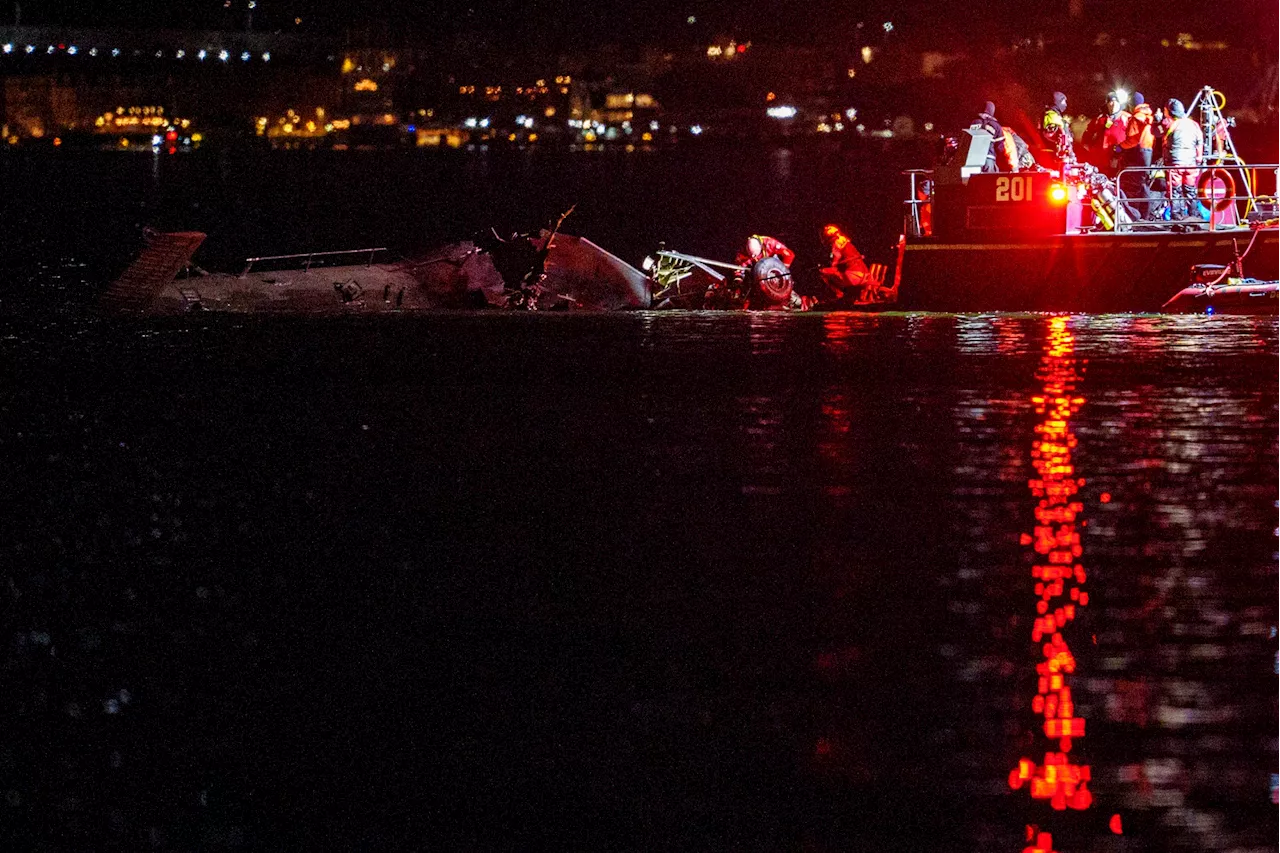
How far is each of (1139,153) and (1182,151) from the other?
62 cm

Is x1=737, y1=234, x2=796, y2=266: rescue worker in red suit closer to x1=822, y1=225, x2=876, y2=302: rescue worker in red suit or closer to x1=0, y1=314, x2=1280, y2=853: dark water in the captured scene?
x1=822, y1=225, x2=876, y2=302: rescue worker in red suit

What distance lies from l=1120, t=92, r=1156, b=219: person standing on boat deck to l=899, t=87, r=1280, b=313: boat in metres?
0.37

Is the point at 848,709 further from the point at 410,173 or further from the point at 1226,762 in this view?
the point at 410,173

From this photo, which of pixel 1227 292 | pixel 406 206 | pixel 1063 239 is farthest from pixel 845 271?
pixel 406 206

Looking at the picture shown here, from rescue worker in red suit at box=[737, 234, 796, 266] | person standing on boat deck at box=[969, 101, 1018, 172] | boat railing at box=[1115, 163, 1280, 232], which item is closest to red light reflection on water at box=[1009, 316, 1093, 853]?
boat railing at box=[1115, 163, 1280, 232]

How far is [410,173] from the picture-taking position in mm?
139875

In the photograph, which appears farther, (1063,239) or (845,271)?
(845,271)

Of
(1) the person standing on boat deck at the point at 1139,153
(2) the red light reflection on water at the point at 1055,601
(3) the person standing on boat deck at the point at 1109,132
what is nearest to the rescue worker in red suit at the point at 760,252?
(3) the person standing on boat deck at the point at 1109,132

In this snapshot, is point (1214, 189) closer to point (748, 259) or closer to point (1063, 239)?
point (1063, 239)

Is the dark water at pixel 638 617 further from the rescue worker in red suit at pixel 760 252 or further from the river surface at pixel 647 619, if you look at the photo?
the rescue worker in red suit at pixel 760 252

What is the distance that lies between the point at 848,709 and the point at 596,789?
1.27 m

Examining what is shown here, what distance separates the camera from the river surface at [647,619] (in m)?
5.80

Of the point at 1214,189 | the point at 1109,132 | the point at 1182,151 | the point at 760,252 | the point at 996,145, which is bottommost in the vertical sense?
the point at 760,252

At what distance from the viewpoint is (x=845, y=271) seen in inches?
995
